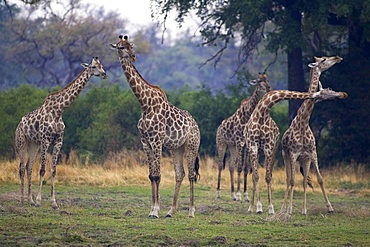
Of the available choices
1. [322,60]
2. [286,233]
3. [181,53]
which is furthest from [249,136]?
[181,53]

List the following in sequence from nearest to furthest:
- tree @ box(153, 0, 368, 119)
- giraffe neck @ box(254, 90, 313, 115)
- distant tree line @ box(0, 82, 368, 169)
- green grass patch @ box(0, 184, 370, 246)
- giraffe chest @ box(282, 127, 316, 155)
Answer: green grass patch @ box(0, 184, 370, 246) → giraffe neck @ box(254, 90, 313, 115) → giraffe chest @ box(282, 127, 316, 155) → tree @ box(153, 0, 368, 119) → distant tree line @ box(0, 82, 368, 169)

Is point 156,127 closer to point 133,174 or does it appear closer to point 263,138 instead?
point 263,138

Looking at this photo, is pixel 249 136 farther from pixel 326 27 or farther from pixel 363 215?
pixel 326 27


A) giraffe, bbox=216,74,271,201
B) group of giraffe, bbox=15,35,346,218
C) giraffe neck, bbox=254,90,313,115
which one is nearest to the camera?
group of giraffe, bbox=15,35,346,218

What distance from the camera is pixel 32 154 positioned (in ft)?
42.1

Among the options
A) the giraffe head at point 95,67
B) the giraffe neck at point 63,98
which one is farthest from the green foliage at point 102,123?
the giraffe head at point 95,67

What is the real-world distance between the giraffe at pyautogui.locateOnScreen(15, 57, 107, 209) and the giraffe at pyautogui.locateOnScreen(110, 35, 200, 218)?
1393mm

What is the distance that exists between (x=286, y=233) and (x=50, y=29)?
117ft

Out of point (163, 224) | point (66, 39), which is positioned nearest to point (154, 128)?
point (163, 224)

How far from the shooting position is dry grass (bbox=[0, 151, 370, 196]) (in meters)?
16.5

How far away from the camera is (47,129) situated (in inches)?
473

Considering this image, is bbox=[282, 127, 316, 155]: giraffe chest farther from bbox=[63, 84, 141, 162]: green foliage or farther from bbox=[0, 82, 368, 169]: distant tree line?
bbox=[63, 84, 141, 162]: green foliage

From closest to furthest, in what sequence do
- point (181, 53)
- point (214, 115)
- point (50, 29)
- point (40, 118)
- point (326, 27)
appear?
1. point (40, 118)
2. point (326, 27)
3. point (214, 115)
4. point (50, 29)
5. point (181, 53)

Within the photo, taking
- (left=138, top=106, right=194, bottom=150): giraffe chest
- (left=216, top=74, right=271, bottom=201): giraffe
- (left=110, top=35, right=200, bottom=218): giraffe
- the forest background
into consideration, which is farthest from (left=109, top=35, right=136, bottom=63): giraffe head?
the forest background
